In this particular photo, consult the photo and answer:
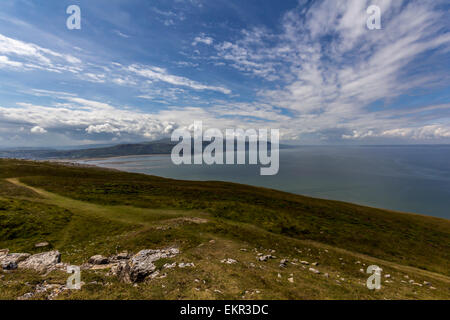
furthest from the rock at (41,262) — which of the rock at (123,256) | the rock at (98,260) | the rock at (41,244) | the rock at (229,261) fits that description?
the rock at (229,261)

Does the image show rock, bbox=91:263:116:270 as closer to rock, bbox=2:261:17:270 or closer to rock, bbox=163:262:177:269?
rock, bbox=163:262:177:269

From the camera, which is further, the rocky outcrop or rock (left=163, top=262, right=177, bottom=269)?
rock (left=163, top=262, right=177, bottom=269)

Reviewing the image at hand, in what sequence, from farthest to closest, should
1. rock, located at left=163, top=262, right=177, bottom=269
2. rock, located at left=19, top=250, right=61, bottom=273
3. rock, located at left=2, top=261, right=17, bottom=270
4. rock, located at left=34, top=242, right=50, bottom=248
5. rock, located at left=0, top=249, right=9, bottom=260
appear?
rock, located at left=34, top=242, right=50, bottom=248 → rock, located at left=0, top=249, right=9, bottom=260 → rock, located at left=163, top=262, right=177, bottom=269 → rock, located at left=19, top=250, right=61, bottom=273 → rock, located at left=2, top=261, right=17, bottom=270

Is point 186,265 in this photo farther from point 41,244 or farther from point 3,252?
point 3,252

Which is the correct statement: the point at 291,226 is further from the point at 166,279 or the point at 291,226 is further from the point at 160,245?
the point at 166,279

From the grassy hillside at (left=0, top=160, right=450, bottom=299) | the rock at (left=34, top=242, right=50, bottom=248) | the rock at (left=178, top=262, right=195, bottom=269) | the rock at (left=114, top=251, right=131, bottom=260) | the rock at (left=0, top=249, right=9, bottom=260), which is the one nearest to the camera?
the grassy hillside at (left=0, top=160, right=450, bottom=299)

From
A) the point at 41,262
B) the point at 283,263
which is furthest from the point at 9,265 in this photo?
the point at 283,263

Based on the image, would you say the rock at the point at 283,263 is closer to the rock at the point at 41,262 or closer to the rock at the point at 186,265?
the rock at the point at 186,265

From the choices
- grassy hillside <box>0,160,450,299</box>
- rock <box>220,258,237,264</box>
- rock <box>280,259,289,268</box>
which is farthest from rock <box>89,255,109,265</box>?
rock <box>280,259,289,268</box>
